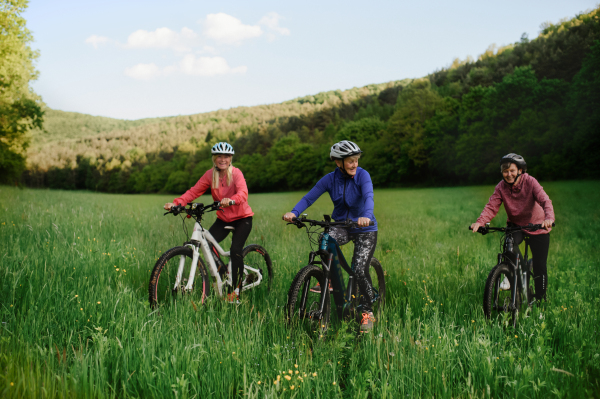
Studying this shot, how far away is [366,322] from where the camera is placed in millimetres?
4113

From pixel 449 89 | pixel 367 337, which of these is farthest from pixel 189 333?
pixel 449 89

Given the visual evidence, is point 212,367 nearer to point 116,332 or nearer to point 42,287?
point 116,332

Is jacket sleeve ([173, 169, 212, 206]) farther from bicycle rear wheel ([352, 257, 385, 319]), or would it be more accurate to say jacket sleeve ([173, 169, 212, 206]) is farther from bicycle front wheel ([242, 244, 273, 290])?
bicycle rear wheel ([352, 257, 385, 319])

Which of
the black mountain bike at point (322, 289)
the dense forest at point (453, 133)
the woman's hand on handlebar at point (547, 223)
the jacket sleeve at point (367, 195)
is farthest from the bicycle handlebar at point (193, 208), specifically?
the dense forest at point (453, 133)

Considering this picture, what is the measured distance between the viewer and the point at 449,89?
73.1 metres

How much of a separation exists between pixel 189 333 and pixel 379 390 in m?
1.68

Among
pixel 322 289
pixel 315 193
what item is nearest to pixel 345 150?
pixel 315 193

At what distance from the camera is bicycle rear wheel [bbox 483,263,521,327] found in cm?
434

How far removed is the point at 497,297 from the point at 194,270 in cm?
355

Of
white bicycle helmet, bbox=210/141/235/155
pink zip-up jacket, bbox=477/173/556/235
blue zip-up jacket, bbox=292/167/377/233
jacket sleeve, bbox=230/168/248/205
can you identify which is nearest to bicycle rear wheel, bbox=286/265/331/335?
blue zip-up jacket, bbox=292/167/377/233

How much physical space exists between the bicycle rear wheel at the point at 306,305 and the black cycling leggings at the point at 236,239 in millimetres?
1455

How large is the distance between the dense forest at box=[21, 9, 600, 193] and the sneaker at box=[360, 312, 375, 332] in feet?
86.1

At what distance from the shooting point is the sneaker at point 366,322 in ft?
13.0

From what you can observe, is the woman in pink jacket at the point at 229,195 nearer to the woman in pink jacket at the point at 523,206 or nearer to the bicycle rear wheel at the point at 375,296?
the bicycle rear wheel at the point at 375,296
